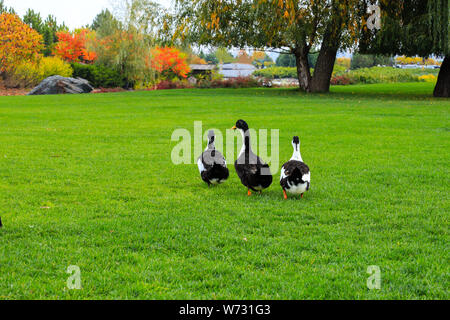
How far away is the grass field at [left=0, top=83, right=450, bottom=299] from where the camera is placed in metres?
4.11

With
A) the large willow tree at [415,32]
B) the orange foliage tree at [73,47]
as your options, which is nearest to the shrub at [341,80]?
the large willow tree at [415,32]

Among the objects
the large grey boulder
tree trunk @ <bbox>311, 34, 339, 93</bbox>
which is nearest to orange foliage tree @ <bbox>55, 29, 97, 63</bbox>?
the large grey boulder

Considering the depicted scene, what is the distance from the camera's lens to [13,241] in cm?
514

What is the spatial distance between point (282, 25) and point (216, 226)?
2307cm

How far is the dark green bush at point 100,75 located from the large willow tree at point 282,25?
21.9 metres

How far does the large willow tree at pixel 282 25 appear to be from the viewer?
1022 inches

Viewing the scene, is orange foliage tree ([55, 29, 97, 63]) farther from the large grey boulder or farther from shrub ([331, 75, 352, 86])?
shrub ([331, 75, 352, 86])

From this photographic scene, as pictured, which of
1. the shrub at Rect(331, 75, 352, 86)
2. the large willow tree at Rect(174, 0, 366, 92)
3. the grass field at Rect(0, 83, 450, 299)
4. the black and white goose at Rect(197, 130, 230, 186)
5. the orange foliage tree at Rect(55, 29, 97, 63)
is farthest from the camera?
the orange foliage tree at Rect(55, 29, 97, 63)

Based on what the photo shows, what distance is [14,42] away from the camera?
46.7 meters

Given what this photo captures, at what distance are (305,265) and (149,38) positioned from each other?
135ft

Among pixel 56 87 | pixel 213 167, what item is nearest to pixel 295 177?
pixel 213 167

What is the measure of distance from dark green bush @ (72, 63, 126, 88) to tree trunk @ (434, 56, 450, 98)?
1423 inches

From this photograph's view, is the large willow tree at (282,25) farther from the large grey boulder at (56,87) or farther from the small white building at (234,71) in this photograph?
the small white building at (234,71)

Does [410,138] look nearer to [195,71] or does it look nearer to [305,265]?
[305,265]
